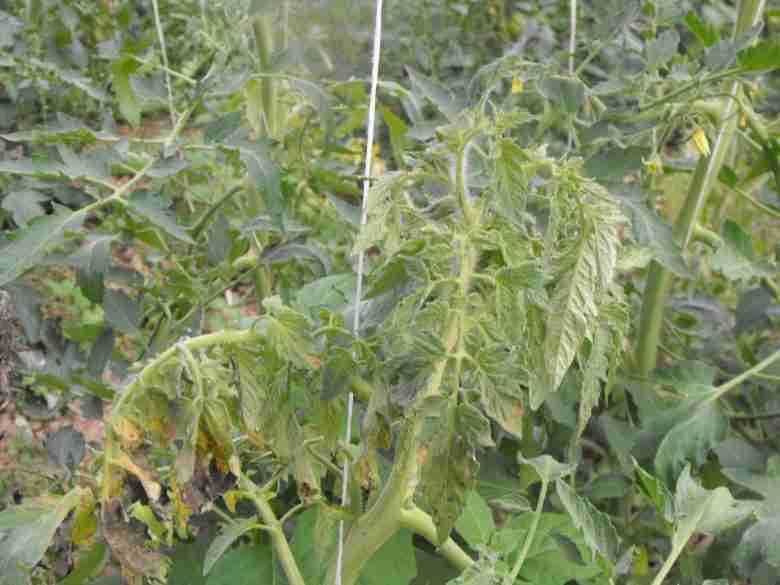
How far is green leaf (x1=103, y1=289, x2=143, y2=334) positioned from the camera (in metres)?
1.52

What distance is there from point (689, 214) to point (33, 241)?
3.58ft

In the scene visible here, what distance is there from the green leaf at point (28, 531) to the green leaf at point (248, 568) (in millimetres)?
292

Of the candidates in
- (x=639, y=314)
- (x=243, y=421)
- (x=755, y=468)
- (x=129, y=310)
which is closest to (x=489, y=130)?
(x=243, y=421)

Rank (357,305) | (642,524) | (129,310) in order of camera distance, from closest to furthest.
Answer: (357,305) → (129,310) → (642,524)

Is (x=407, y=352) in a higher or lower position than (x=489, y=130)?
lower

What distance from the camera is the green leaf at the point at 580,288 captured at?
966 millimetres

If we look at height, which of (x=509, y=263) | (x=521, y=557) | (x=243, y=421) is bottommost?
(x=521, y=557)

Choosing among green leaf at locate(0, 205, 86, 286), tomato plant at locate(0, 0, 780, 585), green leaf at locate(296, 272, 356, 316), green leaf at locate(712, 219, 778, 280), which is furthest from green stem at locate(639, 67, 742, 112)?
green leaf at locate(0, 205, 86, 286)

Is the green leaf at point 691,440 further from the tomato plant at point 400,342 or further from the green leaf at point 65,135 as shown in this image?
the green leaf at point 65,135

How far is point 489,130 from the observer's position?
1.04m

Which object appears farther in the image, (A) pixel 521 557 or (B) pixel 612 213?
(A) pixel 521 557

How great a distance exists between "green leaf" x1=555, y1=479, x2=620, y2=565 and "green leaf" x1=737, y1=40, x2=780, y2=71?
2.19 ft

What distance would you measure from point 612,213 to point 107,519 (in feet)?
1.99

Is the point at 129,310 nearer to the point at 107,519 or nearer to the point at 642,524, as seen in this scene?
the point at 107,519
